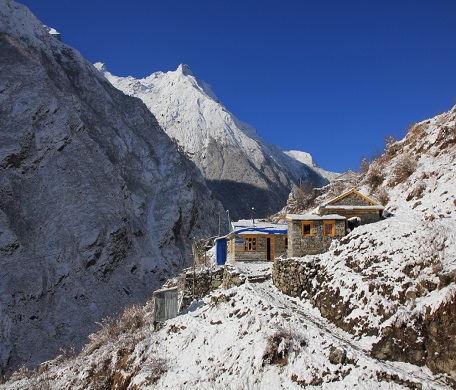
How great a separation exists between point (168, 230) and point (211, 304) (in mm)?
55726

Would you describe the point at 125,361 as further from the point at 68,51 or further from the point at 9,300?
the point at 68,51

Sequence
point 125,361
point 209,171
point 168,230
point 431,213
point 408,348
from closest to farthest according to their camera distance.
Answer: point 408,348
point 125,361
point 431,213
point 168,230
point 209,171

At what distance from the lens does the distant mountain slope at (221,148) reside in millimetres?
118250

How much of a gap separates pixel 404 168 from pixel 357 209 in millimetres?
5851

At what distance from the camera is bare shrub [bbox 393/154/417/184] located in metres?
27.1

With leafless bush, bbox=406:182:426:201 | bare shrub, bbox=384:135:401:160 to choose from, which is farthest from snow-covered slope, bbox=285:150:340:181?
leafless bush, bbox=406:182:426:201

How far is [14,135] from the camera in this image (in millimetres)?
61188

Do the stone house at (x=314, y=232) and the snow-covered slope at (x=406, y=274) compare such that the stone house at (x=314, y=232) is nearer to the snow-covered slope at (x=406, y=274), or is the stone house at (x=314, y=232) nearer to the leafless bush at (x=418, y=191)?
the snow-covered slope at (x=406, y=274)

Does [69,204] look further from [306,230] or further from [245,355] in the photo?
[245,355]

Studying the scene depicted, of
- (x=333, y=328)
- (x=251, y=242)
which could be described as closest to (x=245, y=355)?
(x=333, y=328)

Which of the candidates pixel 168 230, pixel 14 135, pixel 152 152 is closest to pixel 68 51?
pixel 152 152

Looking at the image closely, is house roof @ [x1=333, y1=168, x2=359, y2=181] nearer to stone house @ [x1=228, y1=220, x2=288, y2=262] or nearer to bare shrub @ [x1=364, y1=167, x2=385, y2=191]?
bare shrub @ [x1=364, y1=167, x2=385, y2=191]

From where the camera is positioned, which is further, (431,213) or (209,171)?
(209,171)

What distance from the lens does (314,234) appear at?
2308cm
